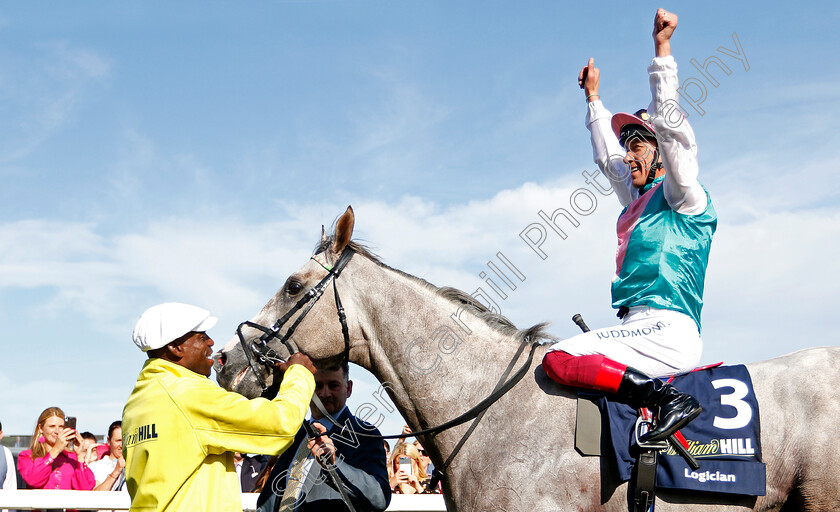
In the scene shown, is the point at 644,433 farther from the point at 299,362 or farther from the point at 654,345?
the point at 299,362

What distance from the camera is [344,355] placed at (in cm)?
356

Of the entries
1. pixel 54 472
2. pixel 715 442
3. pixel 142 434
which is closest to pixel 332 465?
pixel 142 434

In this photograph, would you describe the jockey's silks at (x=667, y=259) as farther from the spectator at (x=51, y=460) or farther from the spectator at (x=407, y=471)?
the spectator at (x=51, y=460)

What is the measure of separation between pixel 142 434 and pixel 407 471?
16.4 feet

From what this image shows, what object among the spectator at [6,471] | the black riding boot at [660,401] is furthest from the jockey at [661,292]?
the spectator at [6,471]

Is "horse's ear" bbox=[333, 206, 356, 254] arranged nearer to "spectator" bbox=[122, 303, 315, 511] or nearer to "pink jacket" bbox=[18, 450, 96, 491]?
"spectator" bbox=[122, 303, 315, 511]

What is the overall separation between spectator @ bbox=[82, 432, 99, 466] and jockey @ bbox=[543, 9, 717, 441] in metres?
6.51

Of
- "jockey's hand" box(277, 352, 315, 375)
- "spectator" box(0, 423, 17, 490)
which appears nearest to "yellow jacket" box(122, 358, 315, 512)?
"jockey's hand" box(277, 352, 315, 375)

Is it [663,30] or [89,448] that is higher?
[663,30]

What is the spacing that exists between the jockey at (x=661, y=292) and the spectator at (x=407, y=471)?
4.52 meters

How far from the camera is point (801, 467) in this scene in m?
2.97

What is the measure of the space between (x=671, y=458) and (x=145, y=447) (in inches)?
84.3

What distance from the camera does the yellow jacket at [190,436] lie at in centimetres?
279

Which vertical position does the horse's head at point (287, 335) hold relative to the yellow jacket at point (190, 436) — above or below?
above
